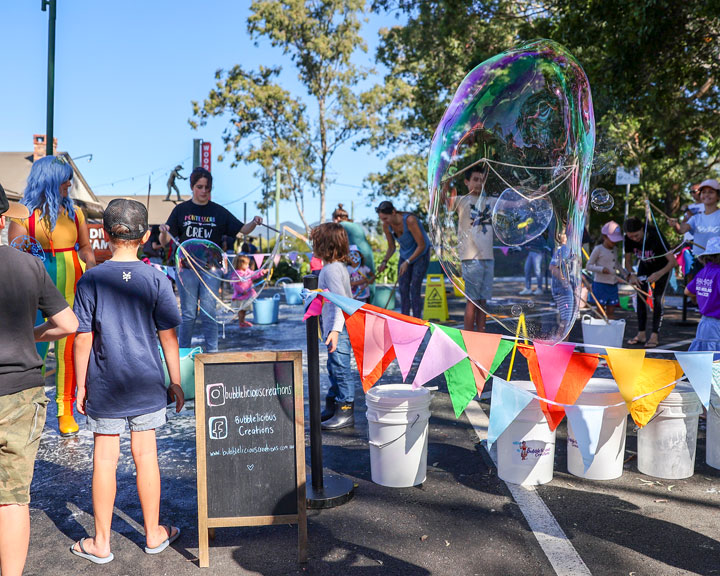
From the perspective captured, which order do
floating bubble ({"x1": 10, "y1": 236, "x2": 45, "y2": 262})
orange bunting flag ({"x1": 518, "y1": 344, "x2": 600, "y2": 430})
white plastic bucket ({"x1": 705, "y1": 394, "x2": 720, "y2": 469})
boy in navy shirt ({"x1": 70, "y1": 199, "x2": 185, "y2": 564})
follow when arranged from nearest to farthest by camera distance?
boy in navy shirt ({"x1": 70, "y1": 199, "x2": 185, "y2": 564}) < orange bunting flag ({"x1": 518, "y1": 344, "x2": 600, "y2": 430}) < white plastic bucket ({"x1": 705, "y1": 394, "x2": 720, "y2": 469}) < floating bubble ({"x1": 10, "y1": 236, "x2": 45, "y2": 262})

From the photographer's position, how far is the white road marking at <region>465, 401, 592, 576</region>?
2873 mm

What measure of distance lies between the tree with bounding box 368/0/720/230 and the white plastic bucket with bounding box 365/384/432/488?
4.05 meters

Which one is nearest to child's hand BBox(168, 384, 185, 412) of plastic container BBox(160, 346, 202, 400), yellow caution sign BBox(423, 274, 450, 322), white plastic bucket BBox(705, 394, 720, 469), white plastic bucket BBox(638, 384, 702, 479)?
plastic container BBox(160, 346, 202, 400)

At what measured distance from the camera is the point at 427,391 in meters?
3.91

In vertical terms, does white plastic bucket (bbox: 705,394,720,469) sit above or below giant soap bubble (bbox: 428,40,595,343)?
below

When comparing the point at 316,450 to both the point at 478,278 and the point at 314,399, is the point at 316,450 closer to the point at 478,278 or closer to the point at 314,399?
the point at 314,399

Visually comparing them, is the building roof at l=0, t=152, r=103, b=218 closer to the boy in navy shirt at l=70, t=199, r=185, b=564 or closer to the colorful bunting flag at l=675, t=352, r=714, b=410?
the boy in navy shirt at l=70, t=199, r=185, b=564

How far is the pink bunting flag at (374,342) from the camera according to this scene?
382 cm

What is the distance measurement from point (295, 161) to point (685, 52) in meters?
25.0

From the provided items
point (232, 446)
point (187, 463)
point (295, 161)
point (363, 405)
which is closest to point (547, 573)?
point (232, 446)

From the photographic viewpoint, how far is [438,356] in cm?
367

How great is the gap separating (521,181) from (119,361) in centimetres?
247

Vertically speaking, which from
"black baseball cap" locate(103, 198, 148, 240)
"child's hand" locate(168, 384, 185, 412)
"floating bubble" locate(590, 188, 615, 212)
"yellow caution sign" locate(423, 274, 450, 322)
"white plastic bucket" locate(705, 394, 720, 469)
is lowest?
"white plastic bucket" locate(705, 394, 720, 469)

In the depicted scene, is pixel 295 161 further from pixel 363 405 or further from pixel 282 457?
pixel 282 457
